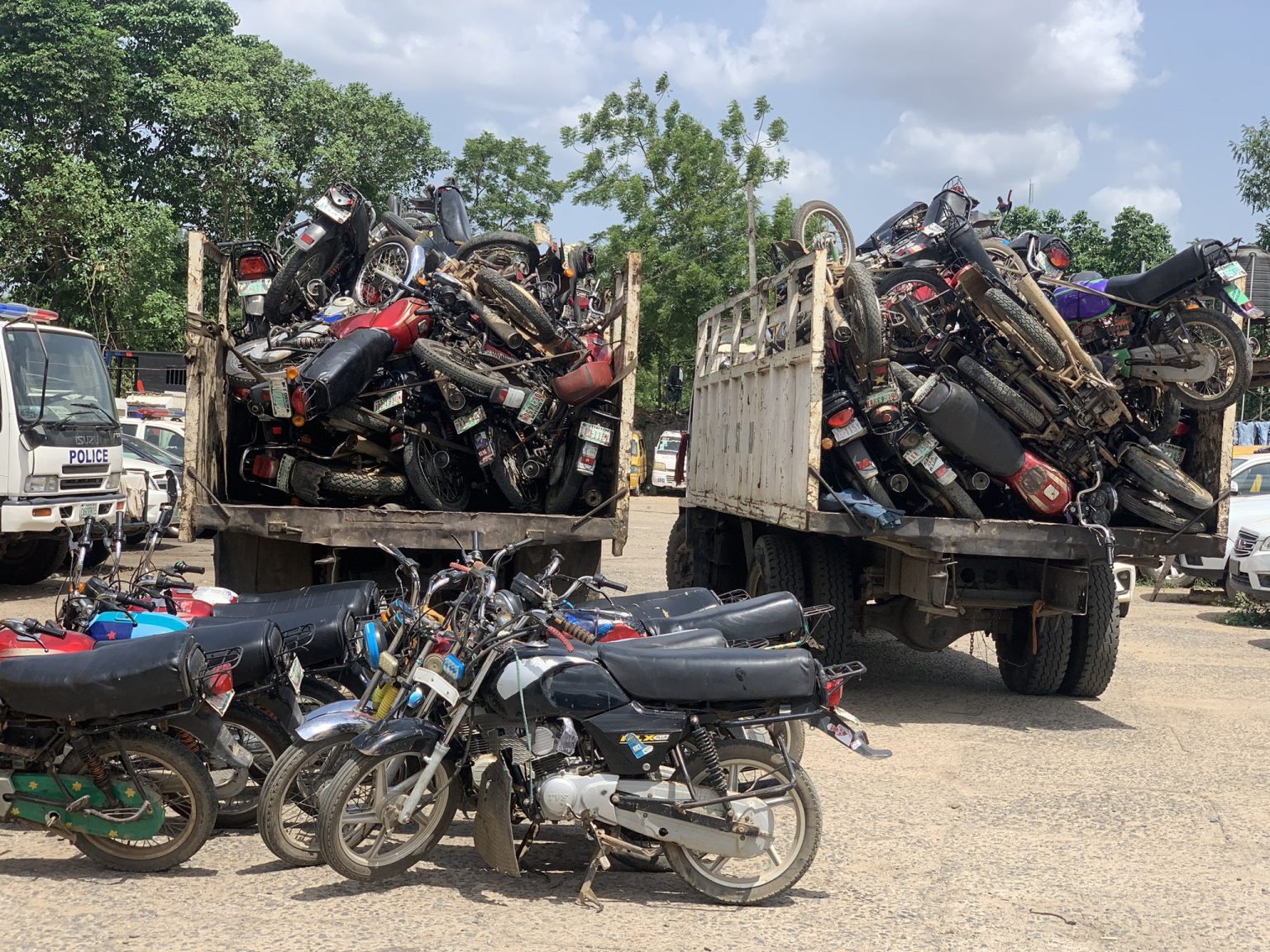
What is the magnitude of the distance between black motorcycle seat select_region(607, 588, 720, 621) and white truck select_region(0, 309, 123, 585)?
6.13 meters

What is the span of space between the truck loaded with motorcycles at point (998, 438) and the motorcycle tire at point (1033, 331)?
0.04ft

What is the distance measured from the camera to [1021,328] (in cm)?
746

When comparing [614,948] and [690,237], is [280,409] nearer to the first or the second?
[614,948]

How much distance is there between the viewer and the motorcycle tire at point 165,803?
14.5ft

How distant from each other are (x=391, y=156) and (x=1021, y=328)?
89.2 feet

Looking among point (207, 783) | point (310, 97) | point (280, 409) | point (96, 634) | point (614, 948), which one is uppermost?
point (310, 97)

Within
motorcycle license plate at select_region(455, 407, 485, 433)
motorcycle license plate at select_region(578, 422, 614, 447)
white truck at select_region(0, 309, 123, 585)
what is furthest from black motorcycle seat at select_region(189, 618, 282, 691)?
white truck at select_region(0, 309, 123, 585)

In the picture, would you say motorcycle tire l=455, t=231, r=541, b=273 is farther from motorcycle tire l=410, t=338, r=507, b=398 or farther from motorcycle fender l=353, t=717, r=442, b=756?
motorcycle fender l=353, t=717, r=442, b=756

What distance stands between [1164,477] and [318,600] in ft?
17.1

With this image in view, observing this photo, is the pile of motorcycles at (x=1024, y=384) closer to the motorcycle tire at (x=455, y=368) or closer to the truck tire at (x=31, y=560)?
the motorcycle tire at (x=455, y=368)

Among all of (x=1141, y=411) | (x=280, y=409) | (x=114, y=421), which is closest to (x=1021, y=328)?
(x=1141, y=411)

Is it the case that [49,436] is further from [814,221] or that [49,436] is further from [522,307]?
[814,221]

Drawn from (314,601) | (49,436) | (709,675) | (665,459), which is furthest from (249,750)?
(665,459)

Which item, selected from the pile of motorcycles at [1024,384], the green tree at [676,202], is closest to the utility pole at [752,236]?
the green tree at [676,202]
